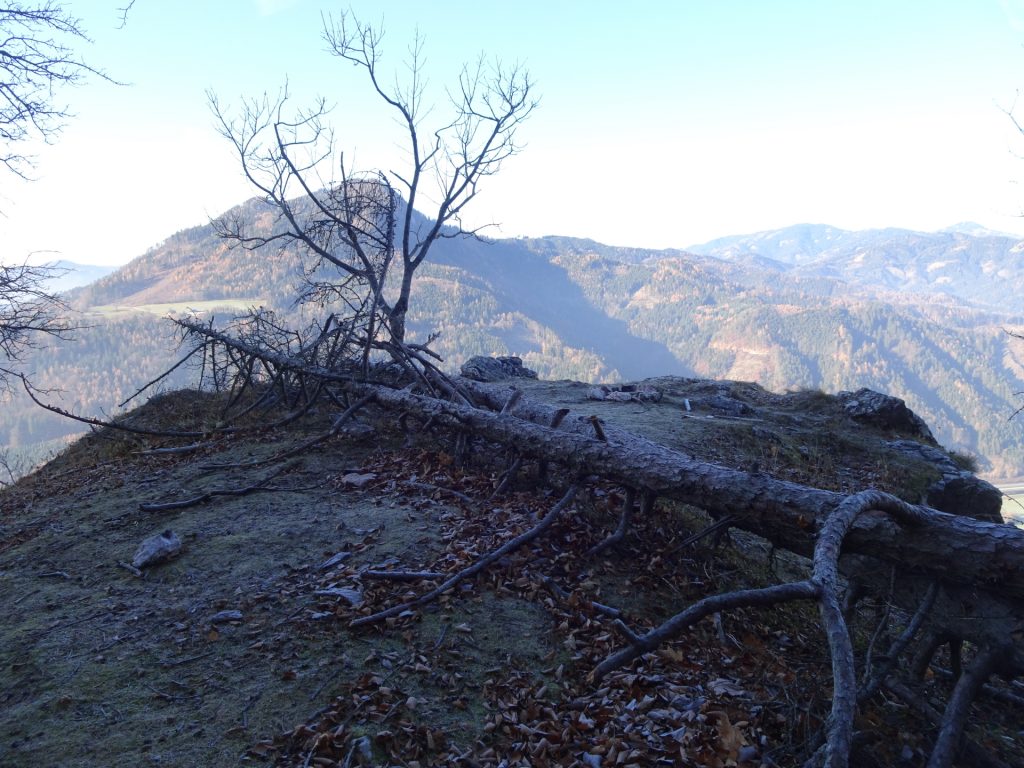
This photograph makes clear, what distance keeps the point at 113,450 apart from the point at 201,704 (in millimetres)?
7552

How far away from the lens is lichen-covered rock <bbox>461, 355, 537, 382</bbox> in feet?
60.6

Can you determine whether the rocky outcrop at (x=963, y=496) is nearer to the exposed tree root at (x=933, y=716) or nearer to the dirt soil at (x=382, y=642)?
the dirt soil at (x=382, y=642)

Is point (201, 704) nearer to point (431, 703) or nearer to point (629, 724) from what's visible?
point (431, 703)

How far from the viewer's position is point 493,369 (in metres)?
19.5

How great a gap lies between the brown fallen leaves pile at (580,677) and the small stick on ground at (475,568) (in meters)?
0.07

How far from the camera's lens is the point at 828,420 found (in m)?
14.5

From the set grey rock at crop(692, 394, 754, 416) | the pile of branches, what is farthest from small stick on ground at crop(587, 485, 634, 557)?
grey rock at crop(692, 394, 754, 416)

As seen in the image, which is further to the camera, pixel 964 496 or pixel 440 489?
pixel 964 496

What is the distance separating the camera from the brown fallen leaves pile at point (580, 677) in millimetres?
3119

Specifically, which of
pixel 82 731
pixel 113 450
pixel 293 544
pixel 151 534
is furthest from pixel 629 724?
pixel 113 450

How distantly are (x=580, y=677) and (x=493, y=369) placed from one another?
16.0m

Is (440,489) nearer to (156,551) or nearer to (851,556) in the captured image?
(156,551)

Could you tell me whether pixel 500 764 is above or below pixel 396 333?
below

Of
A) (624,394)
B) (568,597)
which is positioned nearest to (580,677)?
(568,597)
